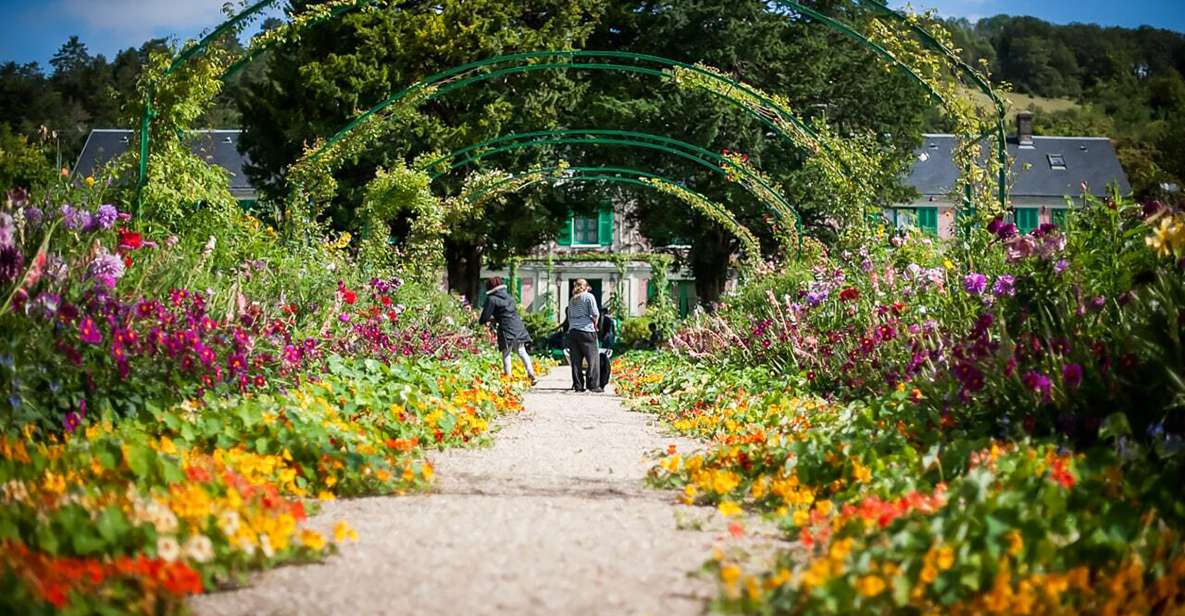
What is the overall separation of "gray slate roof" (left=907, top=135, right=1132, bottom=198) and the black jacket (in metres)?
37.8

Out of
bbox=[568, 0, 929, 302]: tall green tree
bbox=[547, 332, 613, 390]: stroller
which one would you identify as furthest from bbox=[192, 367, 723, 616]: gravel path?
bbox=[568, 0, 929, 302]: tall green tree

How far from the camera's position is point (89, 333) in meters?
5.54

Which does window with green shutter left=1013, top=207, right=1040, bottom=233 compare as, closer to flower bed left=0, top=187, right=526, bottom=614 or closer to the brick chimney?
the brick chimney

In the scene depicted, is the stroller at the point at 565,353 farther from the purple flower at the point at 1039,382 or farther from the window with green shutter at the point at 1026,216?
the window with green shutter at the point at 1026,216

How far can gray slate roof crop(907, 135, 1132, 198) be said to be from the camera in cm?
5111

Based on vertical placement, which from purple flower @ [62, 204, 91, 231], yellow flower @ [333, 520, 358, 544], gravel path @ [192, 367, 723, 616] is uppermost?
purple flower @ [62, 204, 91, 231]

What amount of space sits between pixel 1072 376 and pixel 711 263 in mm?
26131

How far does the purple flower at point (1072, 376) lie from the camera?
4859 millimetres

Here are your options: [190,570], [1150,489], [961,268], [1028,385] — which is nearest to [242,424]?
[190,570]

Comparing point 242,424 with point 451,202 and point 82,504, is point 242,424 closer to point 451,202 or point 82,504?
point 82,504

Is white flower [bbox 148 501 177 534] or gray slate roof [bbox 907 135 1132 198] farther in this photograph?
gray slate roof [bbox 907 135 1132 198]

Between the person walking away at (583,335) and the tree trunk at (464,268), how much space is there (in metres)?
14.1

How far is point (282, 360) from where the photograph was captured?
774 cm

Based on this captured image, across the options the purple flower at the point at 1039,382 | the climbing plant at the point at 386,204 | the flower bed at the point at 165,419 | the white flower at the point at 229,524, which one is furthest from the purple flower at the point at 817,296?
the climbing plant at the point at 386,204
